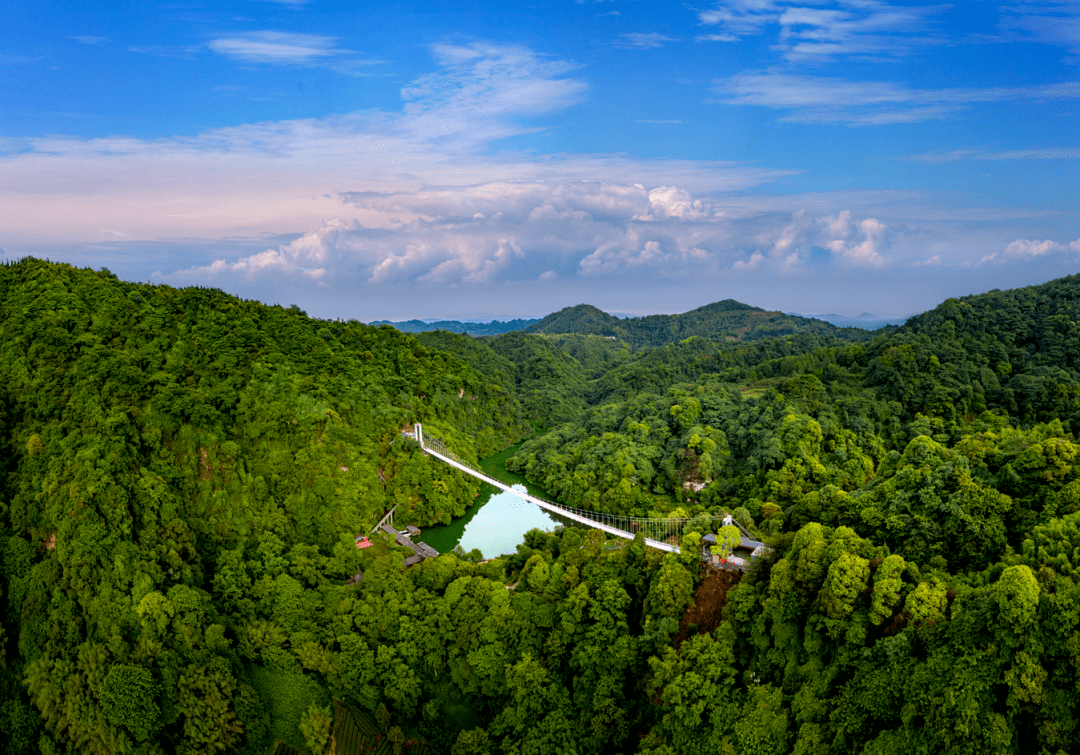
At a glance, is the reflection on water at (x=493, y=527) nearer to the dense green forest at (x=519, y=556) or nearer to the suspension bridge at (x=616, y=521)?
the dense green forest at (x=519, y=556)

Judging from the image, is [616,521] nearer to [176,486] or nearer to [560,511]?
[560,511]

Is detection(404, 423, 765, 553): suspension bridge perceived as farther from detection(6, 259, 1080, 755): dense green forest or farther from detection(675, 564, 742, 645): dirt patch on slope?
detection(675, 564, 742, 645): dirt patch on slope

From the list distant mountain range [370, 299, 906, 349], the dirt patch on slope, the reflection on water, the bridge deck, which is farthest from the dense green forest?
distant mountain range [370, 299, 906, 349]

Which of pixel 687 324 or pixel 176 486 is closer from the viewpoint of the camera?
pixel 176 486

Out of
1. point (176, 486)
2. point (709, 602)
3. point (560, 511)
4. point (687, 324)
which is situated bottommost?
point (709, 602)

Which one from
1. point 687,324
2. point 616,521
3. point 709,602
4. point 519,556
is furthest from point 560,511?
point 687,324

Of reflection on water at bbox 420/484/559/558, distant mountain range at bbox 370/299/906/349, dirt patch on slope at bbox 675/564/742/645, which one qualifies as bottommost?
reflection on water at bbox 420/484/559/558

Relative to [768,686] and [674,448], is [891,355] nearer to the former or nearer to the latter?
[674,448]
